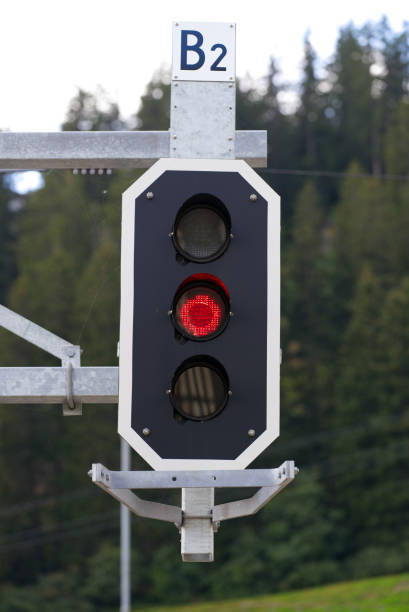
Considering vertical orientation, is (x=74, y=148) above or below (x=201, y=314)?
above

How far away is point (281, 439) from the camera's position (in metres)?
67.6

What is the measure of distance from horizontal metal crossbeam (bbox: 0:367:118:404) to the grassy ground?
3598cm

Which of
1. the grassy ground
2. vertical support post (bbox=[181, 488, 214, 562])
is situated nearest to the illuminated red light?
vertical support post (bbox=[181, 488, 214, 562])

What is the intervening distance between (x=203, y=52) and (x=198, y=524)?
144cm

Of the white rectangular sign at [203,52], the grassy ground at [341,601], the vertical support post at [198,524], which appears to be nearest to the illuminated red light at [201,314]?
the vertical support post at [198,524]

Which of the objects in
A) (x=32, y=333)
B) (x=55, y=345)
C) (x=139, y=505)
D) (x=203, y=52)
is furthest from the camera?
(x=32, y=333)

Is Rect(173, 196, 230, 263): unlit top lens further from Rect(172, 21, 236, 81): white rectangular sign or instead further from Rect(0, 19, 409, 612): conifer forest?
Rect(0, 19, 409, 612): conifer forest

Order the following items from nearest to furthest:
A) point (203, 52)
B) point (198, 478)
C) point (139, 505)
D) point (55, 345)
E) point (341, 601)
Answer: point (198, 478), point (139, 505), point (203, 52), point (55, 345), point (341, 601)

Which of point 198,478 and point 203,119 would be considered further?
point 203,119

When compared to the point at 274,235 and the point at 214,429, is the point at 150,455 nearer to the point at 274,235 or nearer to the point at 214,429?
the point at 214,429

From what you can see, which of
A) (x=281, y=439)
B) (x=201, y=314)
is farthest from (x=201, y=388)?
(x=281, y=439)

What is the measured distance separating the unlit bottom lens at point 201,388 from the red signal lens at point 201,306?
0.10 meters

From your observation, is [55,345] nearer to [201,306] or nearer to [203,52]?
[201,306]

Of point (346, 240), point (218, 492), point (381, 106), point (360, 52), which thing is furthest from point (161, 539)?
point (360, 52)
